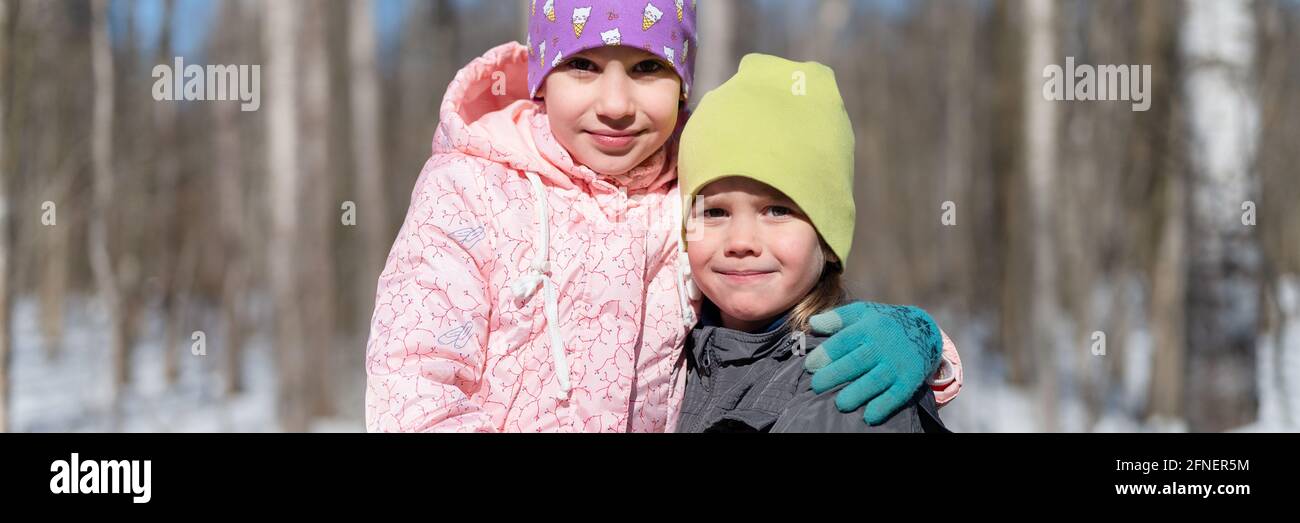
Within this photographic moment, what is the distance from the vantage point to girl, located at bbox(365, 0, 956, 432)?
1.78 metres

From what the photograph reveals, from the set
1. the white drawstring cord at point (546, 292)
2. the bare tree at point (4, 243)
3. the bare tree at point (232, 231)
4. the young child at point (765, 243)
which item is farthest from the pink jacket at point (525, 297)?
the bare tree at point (232, 231)

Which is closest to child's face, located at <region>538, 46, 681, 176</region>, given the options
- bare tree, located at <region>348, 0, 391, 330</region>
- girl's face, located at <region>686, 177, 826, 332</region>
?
girl's face, located at <region>686, 177, 826, 332</region>

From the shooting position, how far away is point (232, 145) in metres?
12.8

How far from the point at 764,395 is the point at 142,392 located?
13657 mm

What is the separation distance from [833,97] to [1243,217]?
476cm

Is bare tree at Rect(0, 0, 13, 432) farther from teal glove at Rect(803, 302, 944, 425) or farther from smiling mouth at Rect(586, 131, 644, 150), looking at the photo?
teal glove at Rect(803, 302, 944, 425)

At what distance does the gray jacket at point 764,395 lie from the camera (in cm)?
180

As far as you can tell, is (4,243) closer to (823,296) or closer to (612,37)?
(612,37)

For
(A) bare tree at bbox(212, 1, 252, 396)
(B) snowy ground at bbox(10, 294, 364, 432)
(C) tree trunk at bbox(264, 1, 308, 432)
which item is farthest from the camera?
(A) bare tree at bbox(212, 1, 252, 396)

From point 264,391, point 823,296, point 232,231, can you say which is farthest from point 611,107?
point 264,391

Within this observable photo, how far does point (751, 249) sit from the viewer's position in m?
→ 1.89

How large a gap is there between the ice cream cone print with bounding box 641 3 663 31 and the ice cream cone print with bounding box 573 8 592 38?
0.35ft
